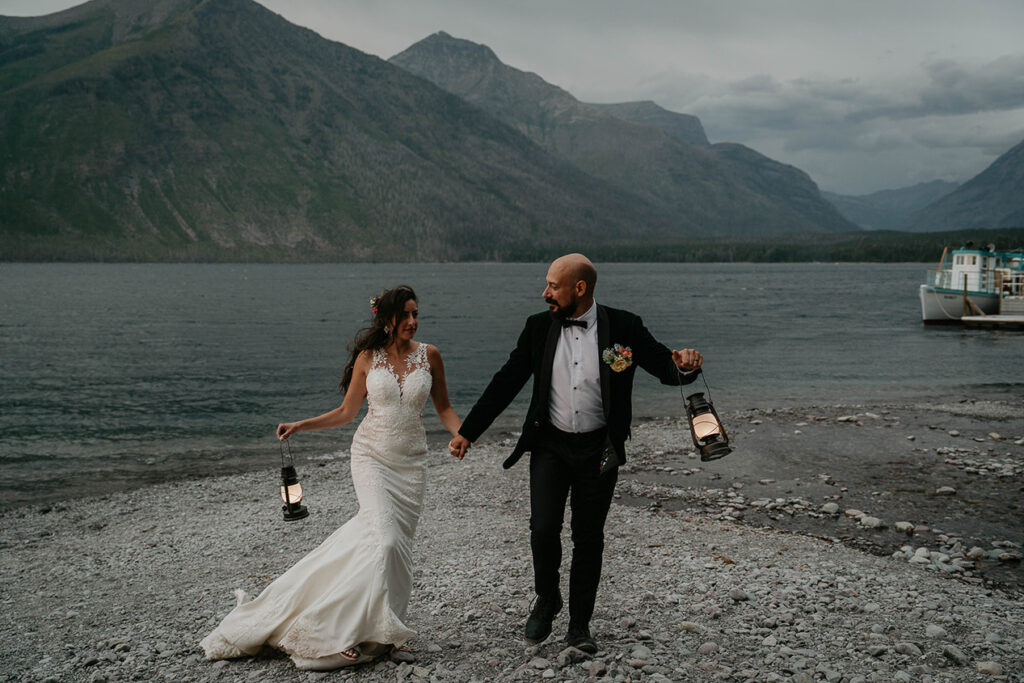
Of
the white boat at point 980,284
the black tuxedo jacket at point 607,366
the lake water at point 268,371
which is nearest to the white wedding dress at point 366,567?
the black tuxedo jacket at point 607,366

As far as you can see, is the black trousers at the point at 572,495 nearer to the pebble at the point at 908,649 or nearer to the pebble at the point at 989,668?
the pebble at the point at 908,649

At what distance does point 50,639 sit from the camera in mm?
8562

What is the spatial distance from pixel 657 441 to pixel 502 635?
13.6 meters

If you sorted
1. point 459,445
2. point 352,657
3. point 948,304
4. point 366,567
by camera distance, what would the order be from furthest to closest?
point 948,304, point 459,445, point 352,657, point 366,567

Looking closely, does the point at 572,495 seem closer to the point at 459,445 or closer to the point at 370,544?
the point at 459,445

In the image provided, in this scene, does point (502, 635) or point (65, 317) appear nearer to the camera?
point (502, 635)

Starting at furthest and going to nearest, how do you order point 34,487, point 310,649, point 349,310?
point 349,310 → point 34,487 → point 310,649

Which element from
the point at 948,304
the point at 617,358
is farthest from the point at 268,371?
the point at 948,304

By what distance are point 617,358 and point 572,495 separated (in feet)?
4.06

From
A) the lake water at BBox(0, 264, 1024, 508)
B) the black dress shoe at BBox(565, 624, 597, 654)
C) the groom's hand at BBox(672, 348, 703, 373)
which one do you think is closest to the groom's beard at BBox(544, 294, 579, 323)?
the groom's hand at BBox(672, 348, 703, 373)

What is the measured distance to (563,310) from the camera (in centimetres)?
637

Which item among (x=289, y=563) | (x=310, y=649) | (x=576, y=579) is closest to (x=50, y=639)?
(x=289, y=563)

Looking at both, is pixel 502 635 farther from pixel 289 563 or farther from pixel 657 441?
pixel 657 441

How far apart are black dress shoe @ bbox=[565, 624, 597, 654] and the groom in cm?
61
